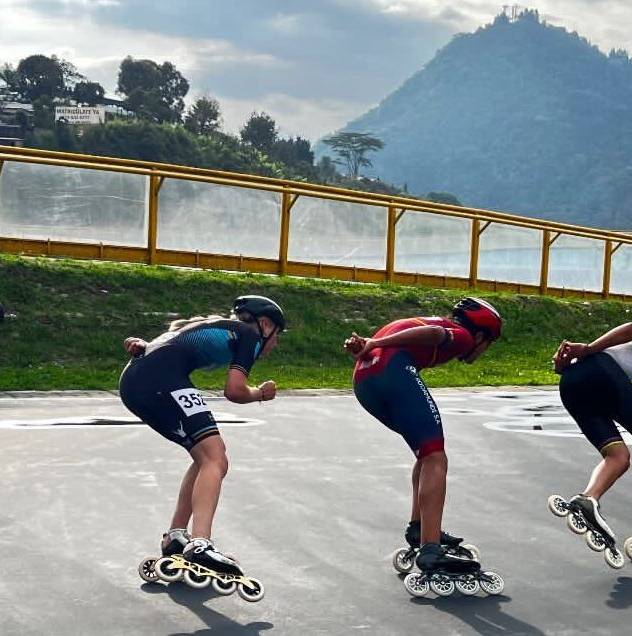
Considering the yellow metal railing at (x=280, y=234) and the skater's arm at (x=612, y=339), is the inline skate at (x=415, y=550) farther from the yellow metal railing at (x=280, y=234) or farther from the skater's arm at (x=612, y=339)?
the yellow metal railing at (x=280, y=234)

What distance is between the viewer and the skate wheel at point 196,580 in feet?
19.9

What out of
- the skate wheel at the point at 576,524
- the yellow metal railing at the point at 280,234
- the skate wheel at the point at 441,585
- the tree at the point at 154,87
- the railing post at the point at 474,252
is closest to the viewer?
the skate wheel at the point at 441,585

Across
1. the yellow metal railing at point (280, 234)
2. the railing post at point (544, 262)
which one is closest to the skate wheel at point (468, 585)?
the yellow metal railing at point (280, 234)

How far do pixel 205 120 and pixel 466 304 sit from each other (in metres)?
128

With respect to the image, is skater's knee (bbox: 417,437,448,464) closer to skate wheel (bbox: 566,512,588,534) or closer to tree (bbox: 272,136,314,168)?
skate wheel (bbox: 566,512,588,534)

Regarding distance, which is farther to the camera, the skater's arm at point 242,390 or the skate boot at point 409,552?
the skate boot at point 409,552

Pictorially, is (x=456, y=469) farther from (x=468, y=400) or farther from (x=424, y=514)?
(x=468, y=400)

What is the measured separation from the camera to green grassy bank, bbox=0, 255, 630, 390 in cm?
1584

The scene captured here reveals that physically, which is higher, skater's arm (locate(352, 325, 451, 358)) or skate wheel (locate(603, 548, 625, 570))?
skater's arm (locate(352, 325, 451, 358))

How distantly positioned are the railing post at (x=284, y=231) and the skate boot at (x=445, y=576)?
14.5 meters

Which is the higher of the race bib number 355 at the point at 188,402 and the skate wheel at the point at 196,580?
the race bib number 355 at the point at 188,402

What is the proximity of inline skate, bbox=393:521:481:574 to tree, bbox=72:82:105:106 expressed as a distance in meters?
119

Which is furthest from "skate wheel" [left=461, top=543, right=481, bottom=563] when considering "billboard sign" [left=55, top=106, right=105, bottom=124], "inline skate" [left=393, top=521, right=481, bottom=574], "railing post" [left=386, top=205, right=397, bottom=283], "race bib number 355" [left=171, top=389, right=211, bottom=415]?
"billboard sign" [left=55, top=106, right=105, bottom=124]

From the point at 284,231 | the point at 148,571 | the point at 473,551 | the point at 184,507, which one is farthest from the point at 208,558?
the point at 284,231
